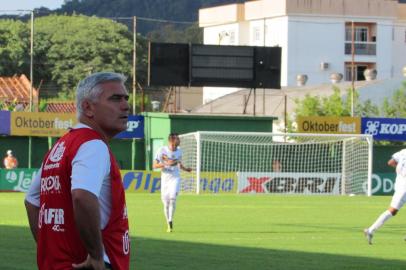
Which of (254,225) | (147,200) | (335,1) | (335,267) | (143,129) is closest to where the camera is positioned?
(335,267)

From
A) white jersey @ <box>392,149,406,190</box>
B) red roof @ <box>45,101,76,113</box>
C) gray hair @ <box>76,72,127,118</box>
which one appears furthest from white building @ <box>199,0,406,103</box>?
gray hair @ <box>76,72,127,118</box>

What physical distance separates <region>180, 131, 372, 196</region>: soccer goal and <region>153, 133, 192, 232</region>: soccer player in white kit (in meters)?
18.0

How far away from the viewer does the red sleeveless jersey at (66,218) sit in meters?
6.23

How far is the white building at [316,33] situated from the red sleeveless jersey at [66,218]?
3362 inches

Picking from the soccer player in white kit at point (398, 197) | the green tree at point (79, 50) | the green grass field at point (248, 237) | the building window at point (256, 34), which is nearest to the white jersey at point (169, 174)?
the green grass field at point (248, 237)

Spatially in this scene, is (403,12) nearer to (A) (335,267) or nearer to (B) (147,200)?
(B) (147,200)

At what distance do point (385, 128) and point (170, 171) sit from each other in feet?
105

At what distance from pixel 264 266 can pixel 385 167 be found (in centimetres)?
4019

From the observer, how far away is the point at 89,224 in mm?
6074

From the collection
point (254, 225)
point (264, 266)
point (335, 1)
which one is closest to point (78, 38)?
point (335, 1)

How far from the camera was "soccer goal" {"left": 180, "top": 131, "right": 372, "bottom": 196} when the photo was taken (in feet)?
148

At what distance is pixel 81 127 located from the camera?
21.1 ft

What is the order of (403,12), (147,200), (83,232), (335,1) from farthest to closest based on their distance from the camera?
(403,12) → (335,1) → (147,200) → (83,232)

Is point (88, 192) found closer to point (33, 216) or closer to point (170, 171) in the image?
point (33, 216)
